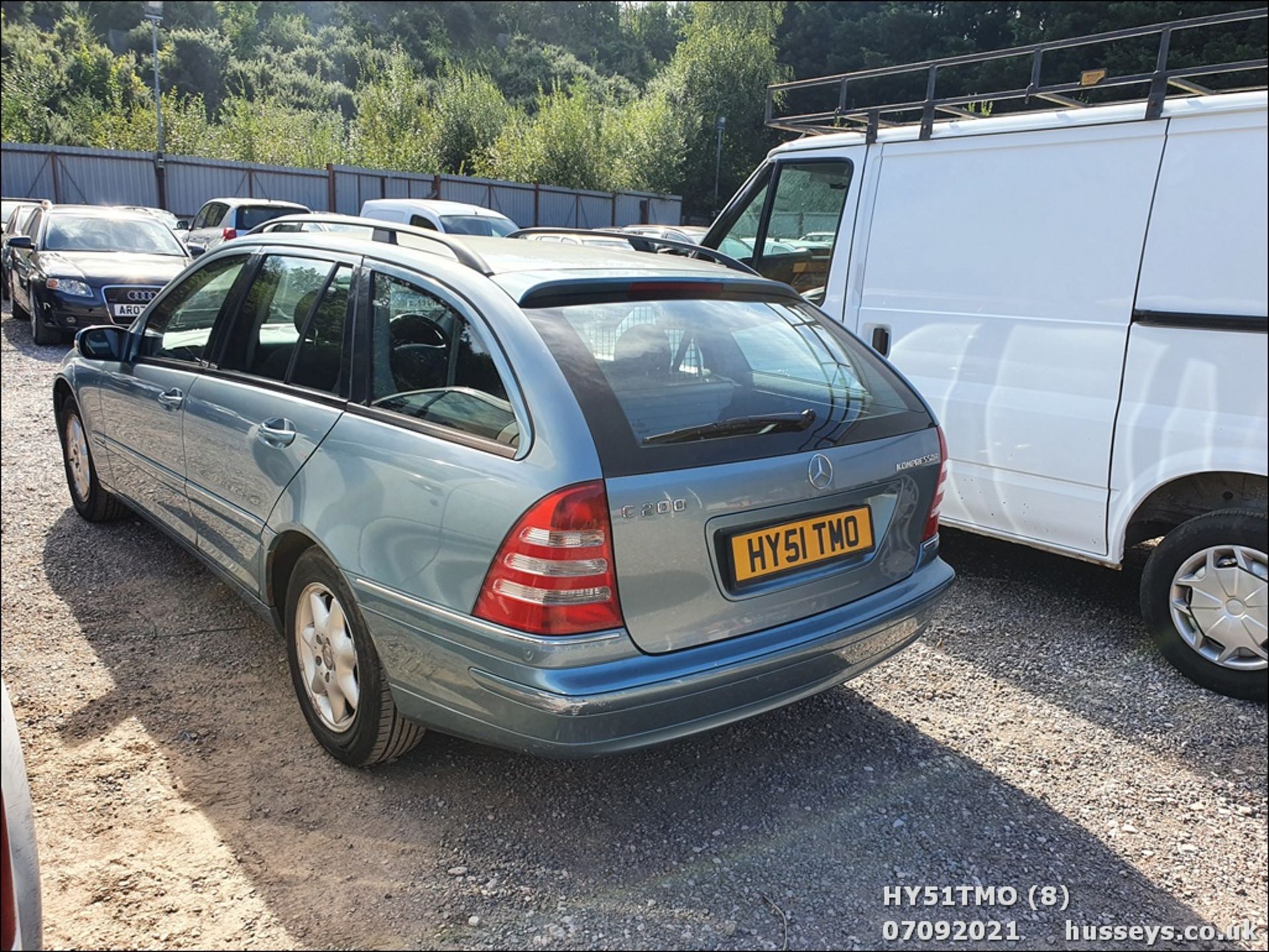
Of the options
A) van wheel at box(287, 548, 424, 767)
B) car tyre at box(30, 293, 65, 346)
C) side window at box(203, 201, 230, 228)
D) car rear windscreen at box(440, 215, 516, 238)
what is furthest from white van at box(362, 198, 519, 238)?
van wheel at box(287, 548, 424, 767)

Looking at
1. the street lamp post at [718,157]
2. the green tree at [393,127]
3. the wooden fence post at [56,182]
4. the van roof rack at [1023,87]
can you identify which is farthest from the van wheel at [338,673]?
the green tree at [393,127]

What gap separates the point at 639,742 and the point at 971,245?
2663 mm

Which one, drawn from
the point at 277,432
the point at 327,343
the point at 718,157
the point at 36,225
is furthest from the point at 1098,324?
the point at 718,157

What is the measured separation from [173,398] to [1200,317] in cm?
359

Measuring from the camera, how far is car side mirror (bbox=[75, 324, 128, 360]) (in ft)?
13.1

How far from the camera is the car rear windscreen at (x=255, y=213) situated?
15.6 m

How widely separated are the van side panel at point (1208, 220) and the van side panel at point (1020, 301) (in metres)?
0.08

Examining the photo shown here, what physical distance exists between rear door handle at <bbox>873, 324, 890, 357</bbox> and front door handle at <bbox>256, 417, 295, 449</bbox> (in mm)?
2673

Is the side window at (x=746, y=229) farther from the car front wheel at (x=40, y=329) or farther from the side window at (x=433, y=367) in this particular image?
the car front wheel at (x=40, y=329)

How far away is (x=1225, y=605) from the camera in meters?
3.27

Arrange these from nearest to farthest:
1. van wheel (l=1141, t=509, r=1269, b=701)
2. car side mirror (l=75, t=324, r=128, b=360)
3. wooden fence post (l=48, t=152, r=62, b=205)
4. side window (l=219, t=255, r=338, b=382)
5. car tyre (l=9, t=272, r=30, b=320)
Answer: side window (l=219, t=255, r=338, b=382) → van wheel (l=1141, t=509, r=1269, b=701) → car side mirror (l=75, t=324, r=128, b=360) → car tyre (l=9, t=272, r=30, b=320) → wooden fence post (l=48, t=152, r=62, b=205)

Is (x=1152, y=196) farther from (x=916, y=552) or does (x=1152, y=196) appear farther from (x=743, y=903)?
(x=743, y=903)

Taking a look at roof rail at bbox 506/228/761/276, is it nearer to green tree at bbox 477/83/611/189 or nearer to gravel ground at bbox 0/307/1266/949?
gravel ground at bbox 0/307/1266/949

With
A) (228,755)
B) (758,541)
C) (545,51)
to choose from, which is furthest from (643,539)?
(545,51)
